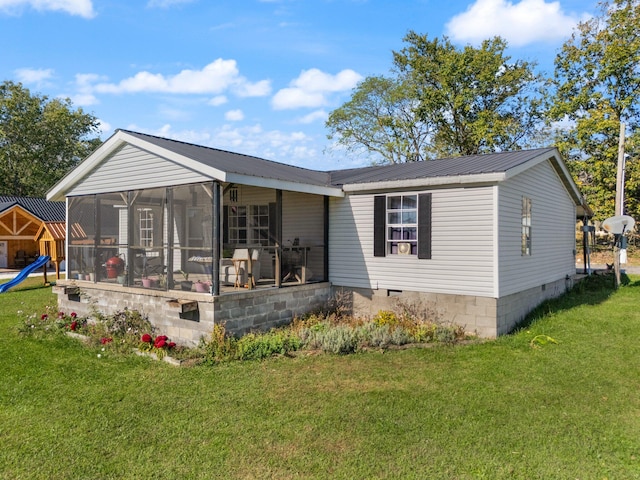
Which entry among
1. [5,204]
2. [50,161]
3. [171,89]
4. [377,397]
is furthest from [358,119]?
[377,397]

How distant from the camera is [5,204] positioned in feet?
78.4

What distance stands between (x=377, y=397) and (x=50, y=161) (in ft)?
129

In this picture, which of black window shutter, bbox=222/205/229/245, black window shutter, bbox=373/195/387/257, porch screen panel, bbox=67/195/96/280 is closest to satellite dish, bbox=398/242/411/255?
black window shutter, bbox=373/195/387/257

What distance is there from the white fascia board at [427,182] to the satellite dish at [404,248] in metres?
1.21

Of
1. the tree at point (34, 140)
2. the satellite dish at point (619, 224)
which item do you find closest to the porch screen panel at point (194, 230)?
the satellite dish at point (619, 224)

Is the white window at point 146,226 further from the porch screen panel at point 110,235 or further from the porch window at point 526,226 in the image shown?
the porch window at point 526,226

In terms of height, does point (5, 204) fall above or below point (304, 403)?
above

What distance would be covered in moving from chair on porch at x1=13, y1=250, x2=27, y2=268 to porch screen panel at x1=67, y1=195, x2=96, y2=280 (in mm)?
17493

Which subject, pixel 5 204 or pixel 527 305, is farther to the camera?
pixel 5 204

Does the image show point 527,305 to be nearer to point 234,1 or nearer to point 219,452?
point 219,452

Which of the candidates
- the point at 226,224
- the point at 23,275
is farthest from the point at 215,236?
the point at 23,275

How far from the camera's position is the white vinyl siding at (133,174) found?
27.4 feet

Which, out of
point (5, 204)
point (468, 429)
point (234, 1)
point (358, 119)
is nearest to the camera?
point (468, 429)

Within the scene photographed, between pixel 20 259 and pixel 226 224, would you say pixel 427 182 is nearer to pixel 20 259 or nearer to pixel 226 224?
pixel 226 224
